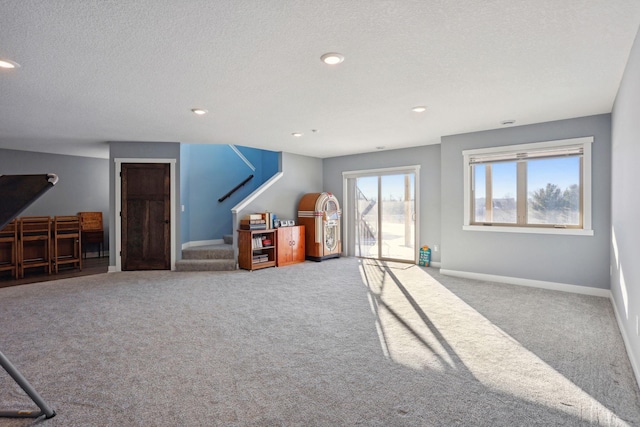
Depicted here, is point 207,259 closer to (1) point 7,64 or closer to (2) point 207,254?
(2) point 207,254

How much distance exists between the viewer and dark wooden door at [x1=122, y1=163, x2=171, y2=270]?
249 inches

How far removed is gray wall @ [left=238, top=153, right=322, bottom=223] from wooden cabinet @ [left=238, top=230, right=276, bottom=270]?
626mm

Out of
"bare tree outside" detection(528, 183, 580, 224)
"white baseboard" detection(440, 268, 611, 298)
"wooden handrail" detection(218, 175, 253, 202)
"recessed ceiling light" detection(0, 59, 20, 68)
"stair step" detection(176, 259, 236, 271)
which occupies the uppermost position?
"recessed ceiling light" detection(0, 59, 20, 68)

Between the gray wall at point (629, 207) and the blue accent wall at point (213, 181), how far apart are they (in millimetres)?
6228

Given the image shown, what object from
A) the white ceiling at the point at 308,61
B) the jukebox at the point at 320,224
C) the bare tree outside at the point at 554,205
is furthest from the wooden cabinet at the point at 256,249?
the bare tree outside at the point at 554,205

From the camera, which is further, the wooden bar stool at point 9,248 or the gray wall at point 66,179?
the gray wall at point 66,179

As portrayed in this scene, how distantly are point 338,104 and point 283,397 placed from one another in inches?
123

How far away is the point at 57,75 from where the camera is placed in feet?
10.2

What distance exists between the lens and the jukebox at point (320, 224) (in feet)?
24.0

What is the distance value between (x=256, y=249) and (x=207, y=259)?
1.06m

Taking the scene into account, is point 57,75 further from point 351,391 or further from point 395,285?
point 395,285

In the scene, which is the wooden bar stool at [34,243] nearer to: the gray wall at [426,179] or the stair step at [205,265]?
the stair step at [205,265]

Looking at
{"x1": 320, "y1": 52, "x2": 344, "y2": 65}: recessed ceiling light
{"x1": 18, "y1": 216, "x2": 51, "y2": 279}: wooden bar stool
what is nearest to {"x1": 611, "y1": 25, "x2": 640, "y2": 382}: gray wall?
{"x1": 320, "y1": 52, "x2": 344, "y2": 65}: recessed ceiling light

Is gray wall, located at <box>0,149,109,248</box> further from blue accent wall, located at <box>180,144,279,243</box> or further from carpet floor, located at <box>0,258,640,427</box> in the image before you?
carpet floor, located at <box>0,258,640,427</box>
